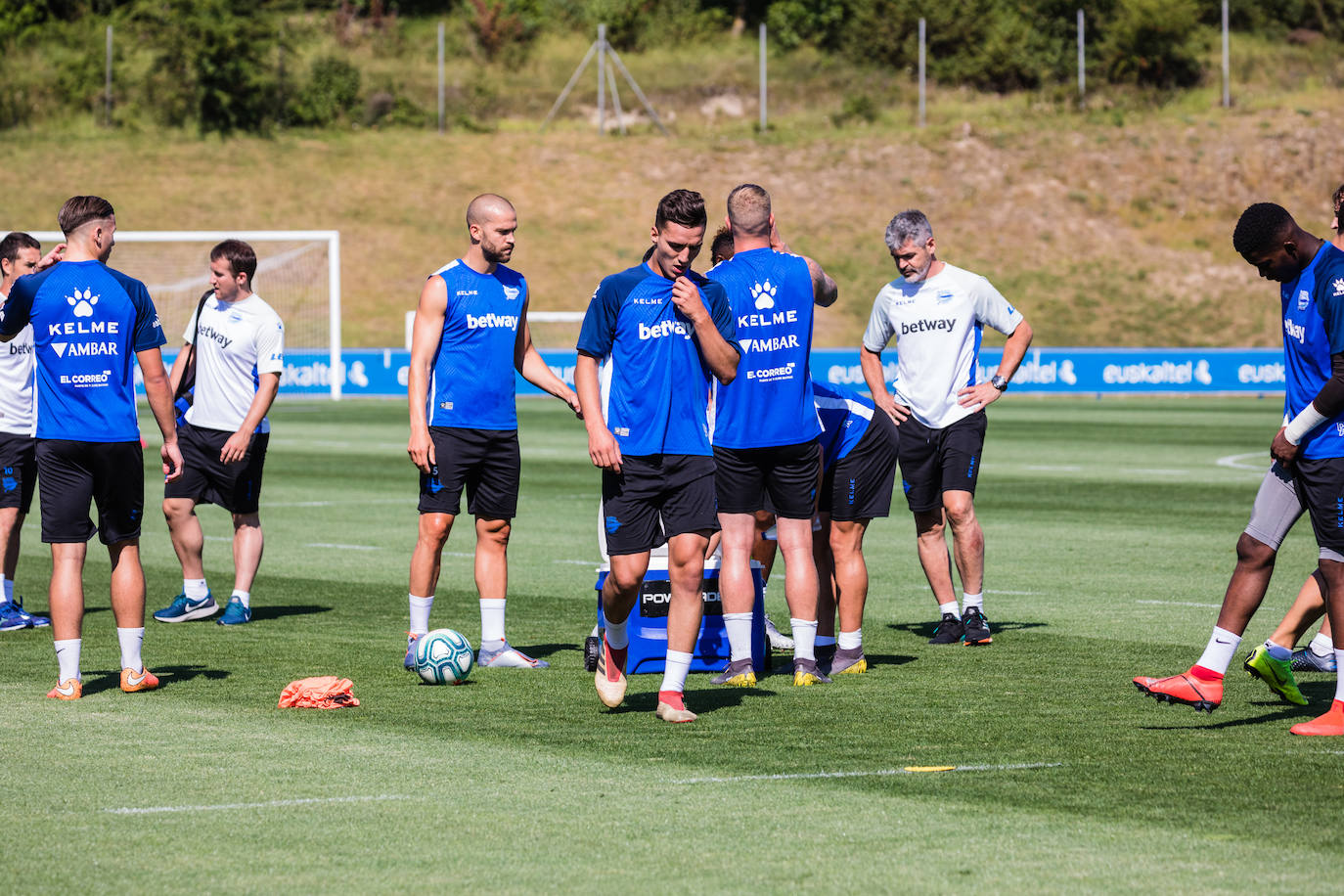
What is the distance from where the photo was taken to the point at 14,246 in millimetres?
10047

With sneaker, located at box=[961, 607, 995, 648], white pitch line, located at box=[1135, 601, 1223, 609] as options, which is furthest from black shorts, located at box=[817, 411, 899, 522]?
white pitch line, located at box=[1135, 601, 1223, 609]

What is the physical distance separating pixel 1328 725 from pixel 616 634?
284cm

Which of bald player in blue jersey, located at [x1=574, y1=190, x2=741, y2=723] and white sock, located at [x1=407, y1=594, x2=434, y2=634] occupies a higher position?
bald player in blue jersey, located at [x1=574, y1=190, x2=741, y2=723]

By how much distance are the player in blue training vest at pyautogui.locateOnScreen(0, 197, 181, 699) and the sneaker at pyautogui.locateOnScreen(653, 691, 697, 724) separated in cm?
246

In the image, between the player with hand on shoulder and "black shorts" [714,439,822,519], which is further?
the player with hand on shoulder

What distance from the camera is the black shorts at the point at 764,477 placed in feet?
26.6

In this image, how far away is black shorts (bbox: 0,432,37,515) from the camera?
427 inches

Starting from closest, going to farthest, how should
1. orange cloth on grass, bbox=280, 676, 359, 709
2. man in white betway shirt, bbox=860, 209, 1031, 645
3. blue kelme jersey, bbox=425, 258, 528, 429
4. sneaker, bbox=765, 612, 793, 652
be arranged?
orange cloth on grass, bbox=280, 676, 359, 709
blue kelme jersey, bbox=425, 258, 528, 429
sneaker, bbox=765, 612, 793, 652
man in white betway shirt, bbox=860, 209, 1031, 645

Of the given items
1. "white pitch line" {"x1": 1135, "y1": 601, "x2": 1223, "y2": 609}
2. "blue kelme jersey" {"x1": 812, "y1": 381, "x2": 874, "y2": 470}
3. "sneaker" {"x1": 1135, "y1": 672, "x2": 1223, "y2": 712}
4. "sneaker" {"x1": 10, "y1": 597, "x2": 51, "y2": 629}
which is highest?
"blue kelme jersey" {"x1": 812, "y1": 381, "x2": 874, "y2": 470}

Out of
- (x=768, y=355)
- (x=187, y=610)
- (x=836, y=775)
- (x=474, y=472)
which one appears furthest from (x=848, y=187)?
(x=836, y=775)

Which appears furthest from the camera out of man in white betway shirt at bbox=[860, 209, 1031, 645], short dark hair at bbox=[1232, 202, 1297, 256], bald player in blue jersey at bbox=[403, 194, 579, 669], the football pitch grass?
man in white betway shirt at bbox=[860, 209, 1031, 645]

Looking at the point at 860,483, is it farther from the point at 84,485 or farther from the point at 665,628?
the point at 84,485

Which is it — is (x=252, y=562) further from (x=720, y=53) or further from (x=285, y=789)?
(x=720, y=53)

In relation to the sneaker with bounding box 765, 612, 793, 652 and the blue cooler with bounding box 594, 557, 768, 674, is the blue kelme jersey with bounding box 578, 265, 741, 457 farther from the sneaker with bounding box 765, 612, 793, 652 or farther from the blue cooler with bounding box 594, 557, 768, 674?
the sneaker with bounding box 765, 612, 793, 652
